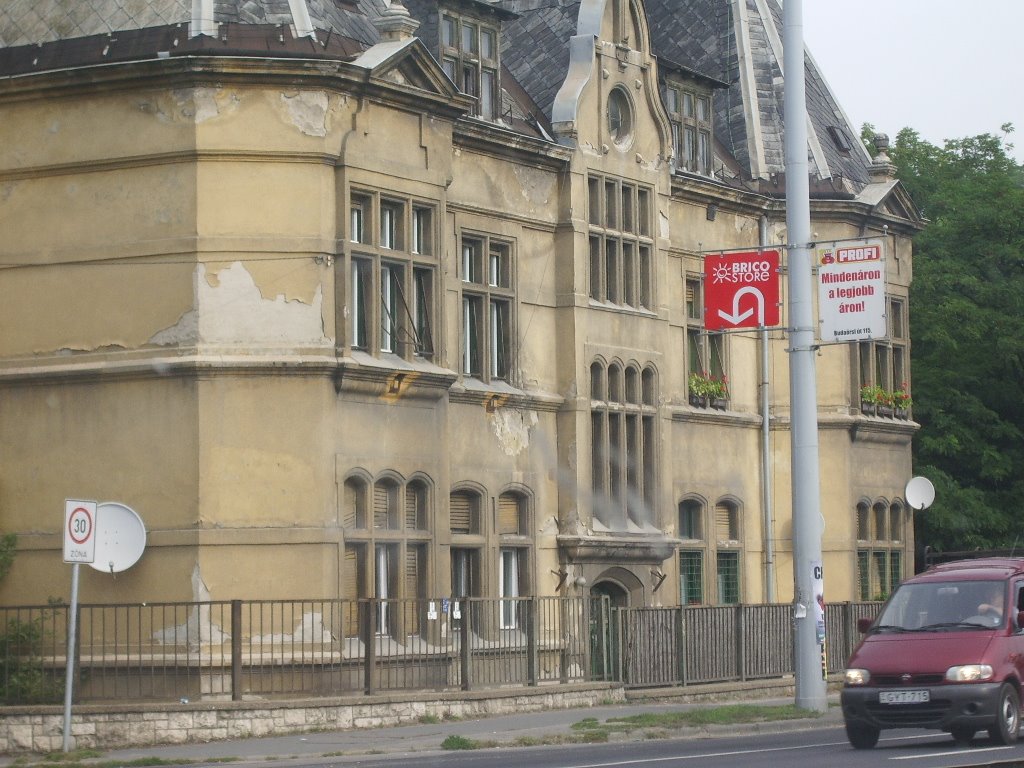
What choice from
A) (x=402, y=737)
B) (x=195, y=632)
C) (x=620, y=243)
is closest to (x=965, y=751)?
(x=402, y=737)

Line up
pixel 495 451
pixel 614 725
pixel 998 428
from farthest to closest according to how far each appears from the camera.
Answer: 1. pixel 998 428
2. pixel 495 451
3. pixel 614 725

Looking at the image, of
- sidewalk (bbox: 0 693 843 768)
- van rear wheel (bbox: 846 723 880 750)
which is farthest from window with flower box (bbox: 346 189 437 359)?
van rear wheel (bbox: 846 723 880 750)

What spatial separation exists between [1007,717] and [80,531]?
10.1 metres

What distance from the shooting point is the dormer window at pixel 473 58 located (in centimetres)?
3284

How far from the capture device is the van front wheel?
71.2 ft

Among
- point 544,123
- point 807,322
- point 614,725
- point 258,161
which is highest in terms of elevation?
point 544,123

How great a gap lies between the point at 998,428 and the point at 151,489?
27031 mm

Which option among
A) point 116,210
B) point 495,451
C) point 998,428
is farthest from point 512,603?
point 998,428

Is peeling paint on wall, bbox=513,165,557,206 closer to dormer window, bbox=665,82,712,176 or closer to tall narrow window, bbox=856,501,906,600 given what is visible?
dormer window, bbox=665,82,712,176

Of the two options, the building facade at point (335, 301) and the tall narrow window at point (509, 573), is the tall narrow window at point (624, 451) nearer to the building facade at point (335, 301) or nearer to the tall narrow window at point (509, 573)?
the building facade at point (335, 301)

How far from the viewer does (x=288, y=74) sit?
27.6 metres

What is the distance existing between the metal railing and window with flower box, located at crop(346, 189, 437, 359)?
361cm

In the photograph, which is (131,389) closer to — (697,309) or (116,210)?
(116,210)

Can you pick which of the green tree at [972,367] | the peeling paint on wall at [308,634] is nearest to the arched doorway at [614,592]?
the peeling paint on wall at [308,634]
